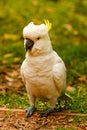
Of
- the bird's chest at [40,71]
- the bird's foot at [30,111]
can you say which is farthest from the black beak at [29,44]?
the bird's foot at [30,111]

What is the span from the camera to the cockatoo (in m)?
4.90

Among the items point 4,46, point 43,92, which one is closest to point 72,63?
point 4,46

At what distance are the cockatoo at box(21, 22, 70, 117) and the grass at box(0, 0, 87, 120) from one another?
2.12 ft

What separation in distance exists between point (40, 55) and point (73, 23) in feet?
18.4

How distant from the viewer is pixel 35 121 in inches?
208

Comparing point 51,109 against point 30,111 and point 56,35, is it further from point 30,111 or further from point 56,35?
point 56,35

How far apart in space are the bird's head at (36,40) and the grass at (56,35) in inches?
40.2

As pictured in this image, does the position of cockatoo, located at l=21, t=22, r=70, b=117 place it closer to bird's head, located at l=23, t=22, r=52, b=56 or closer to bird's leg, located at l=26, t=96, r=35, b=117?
bird's head, located at l=23, t=22, r=52, b=56

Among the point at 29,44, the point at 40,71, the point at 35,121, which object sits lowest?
the point at 35,121

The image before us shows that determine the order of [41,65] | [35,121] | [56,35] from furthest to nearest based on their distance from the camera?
[56,35]
[35,121]
[41,65]

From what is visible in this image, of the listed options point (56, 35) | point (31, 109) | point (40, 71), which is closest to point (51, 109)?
point (31, 109)

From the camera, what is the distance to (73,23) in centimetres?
1048

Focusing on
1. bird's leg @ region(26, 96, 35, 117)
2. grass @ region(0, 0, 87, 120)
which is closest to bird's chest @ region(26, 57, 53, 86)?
bird's leg @ region(26, 96, 35, 117)

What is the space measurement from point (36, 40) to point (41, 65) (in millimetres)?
273
